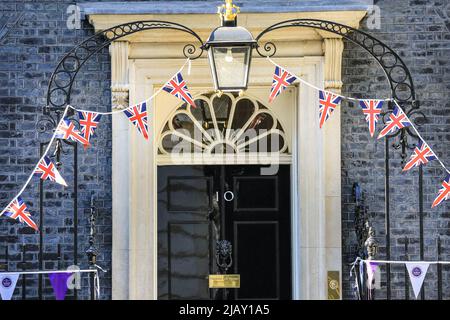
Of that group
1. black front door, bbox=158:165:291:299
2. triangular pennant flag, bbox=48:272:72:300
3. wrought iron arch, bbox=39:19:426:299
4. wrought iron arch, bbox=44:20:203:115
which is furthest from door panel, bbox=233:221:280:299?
triangular pennant flag, bbox=48:272:72:300

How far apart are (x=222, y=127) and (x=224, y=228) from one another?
0.95 metres

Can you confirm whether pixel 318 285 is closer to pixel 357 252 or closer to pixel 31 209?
pixel 357 252

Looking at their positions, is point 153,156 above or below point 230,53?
below

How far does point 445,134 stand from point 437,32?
3.09 ft

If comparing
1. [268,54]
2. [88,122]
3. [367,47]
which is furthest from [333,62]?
[88,122]

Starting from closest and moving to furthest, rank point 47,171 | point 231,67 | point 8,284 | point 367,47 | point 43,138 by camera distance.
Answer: point 231,67 → point 47,171 → point 8,284 → point 367,47 → point 43,138

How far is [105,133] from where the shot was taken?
425 inches

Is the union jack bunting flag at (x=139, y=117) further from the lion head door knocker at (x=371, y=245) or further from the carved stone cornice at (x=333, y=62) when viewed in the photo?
the lion head door knocker at (x=371, y=245)

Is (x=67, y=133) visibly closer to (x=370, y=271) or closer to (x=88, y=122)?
(x=88, y=122)

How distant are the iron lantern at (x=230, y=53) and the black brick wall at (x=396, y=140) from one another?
1813 mm

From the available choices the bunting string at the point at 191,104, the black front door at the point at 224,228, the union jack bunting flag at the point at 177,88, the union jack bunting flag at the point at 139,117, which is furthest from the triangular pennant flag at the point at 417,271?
the union jack bunting flag at the point at 139,117

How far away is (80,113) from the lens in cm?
974

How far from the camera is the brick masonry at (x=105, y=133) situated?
423 inches
